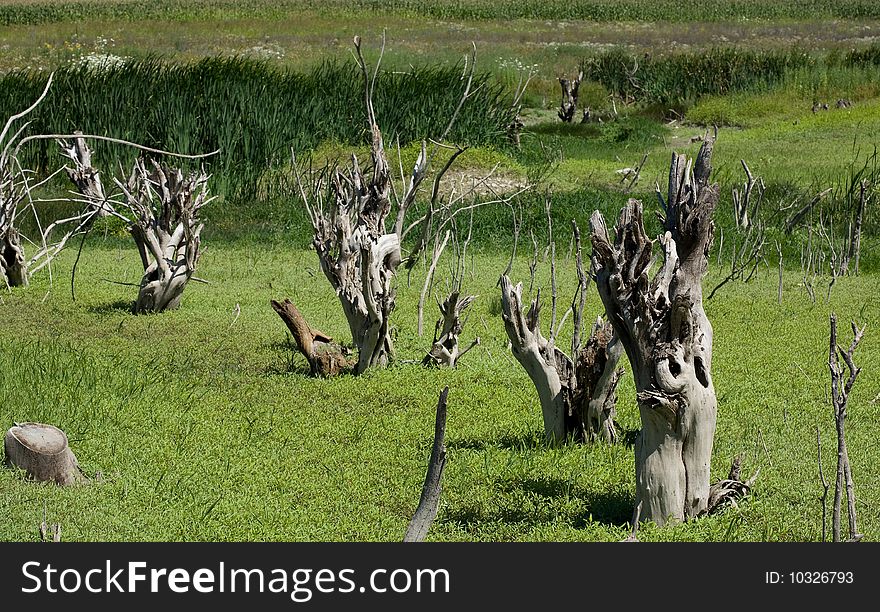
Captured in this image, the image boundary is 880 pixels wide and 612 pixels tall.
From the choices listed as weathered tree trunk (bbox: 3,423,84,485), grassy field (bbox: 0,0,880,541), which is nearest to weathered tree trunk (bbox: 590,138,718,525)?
grassy field (bbox: 0,0,880,541)

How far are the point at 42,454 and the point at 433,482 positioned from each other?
105 inches

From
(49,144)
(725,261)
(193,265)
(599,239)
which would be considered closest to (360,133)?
(49,144)

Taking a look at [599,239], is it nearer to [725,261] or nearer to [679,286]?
[679,286]

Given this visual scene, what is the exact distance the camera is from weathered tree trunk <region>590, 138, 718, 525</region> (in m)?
4.78

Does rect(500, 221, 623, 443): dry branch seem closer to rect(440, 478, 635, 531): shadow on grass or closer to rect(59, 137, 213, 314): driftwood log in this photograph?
rect(440, 478, 635, 531): shadow on grass

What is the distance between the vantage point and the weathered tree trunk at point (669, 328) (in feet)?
15.7

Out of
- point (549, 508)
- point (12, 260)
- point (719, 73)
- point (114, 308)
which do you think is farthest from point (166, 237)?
point (719, 73)

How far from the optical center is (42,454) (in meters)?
5.52

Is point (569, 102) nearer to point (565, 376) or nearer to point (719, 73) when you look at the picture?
point (719, 73)

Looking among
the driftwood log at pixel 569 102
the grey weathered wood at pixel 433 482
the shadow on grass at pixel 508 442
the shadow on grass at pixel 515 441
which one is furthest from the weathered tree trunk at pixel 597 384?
the driftwood log at pixel 569 102

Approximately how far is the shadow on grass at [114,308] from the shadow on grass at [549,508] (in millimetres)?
5428

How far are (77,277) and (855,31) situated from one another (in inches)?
1393

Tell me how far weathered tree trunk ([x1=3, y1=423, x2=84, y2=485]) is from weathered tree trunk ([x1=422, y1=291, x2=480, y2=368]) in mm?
3077
